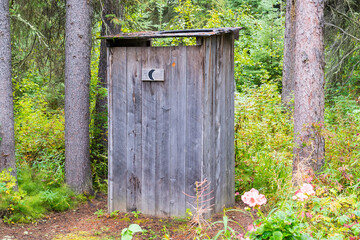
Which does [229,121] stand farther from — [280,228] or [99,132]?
[280,228]

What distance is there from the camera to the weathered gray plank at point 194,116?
4992mm

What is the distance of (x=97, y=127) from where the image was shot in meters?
7.13

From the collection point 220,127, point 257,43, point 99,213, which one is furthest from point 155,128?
point 257,43

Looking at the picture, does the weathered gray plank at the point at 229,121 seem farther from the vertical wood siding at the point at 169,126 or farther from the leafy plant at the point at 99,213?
the leafy plant at the point at 99,213

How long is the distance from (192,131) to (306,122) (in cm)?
191

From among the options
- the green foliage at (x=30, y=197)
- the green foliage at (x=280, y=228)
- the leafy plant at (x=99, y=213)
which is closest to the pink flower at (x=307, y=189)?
the green foliage at (x=280, y=228)

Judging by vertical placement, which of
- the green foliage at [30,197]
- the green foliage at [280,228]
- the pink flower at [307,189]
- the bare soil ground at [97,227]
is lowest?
the bare soil ground at [97,227]

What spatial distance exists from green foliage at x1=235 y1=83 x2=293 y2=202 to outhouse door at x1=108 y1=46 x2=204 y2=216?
4.43ft

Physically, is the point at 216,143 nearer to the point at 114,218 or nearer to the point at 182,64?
the point at 182,64

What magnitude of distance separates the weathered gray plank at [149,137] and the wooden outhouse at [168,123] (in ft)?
0.04

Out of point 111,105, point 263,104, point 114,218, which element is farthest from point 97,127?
point 263,104

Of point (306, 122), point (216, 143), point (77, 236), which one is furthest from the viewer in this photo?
point (306, 122)

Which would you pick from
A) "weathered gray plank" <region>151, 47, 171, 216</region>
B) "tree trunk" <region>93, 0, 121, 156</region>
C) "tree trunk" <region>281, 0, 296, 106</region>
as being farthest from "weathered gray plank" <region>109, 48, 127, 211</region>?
"tree trunk" <region>281, 0, 296, 106</region>

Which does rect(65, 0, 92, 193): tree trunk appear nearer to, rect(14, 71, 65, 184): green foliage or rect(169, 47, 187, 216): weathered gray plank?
rect(14, 71, 65, 184): green foliage
